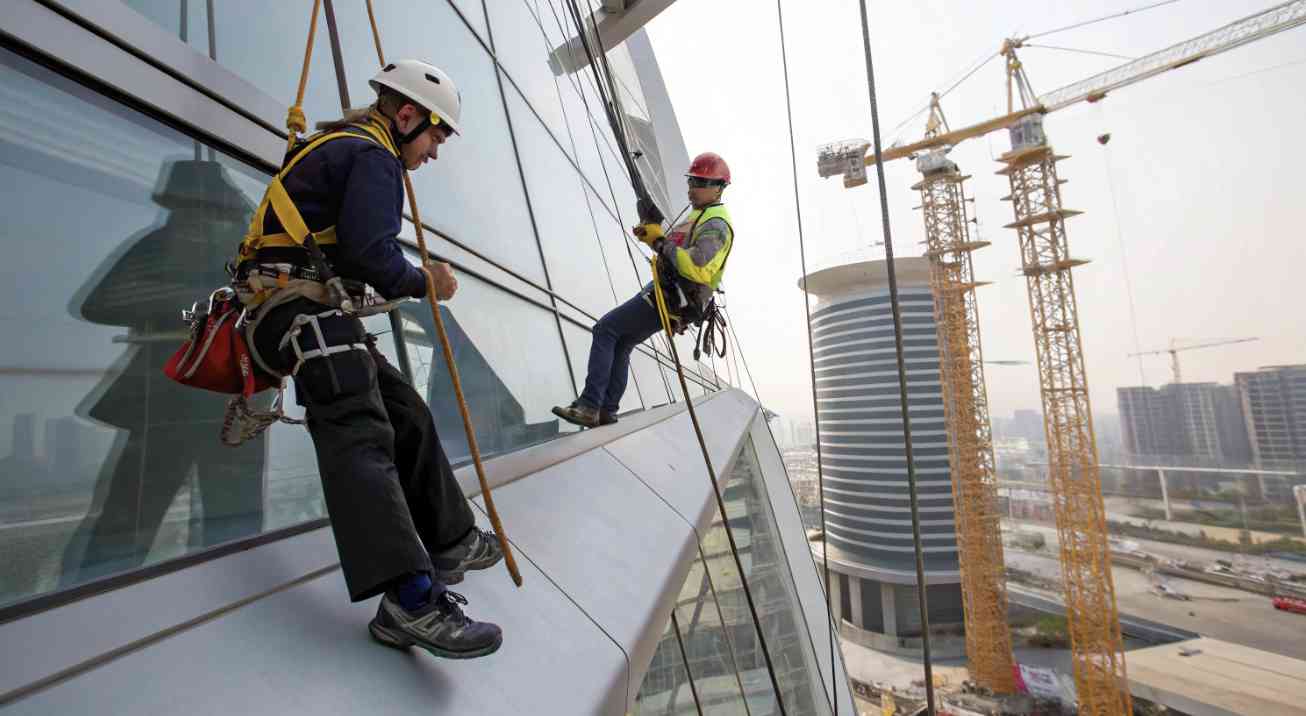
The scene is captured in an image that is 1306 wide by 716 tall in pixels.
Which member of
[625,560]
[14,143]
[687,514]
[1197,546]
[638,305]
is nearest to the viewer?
[14,143]

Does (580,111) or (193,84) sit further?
(580,111)

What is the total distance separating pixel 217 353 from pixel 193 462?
0.42m

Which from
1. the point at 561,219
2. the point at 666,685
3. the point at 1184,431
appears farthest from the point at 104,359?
the point at 1184,431

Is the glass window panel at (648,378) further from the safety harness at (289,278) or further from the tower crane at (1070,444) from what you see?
the tower crane at (1070,444)

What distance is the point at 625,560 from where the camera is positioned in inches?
111

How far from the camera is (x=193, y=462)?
1808mm

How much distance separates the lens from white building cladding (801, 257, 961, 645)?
6625cm

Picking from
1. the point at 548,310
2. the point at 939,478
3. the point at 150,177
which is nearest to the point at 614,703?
the point at 150,177

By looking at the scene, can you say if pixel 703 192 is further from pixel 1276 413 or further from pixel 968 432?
pixel 1276 413

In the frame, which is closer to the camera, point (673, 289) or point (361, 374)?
point (361, 374)

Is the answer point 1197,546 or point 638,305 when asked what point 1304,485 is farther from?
point 638,305

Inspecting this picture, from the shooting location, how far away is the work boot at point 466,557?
1881 mm

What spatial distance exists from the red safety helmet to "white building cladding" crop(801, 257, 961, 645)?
61366mm

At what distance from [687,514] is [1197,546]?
292 feet
